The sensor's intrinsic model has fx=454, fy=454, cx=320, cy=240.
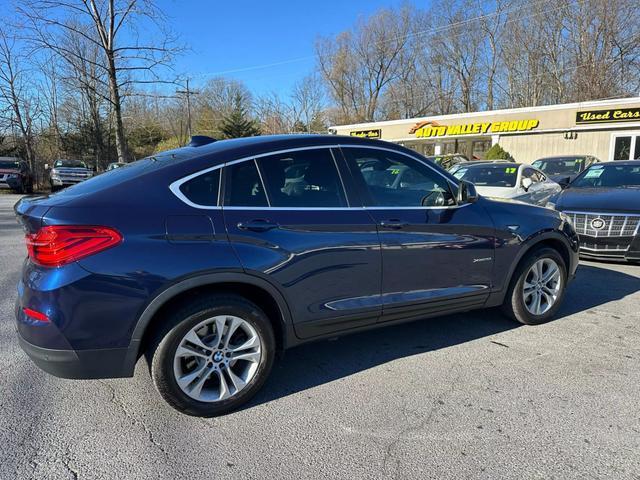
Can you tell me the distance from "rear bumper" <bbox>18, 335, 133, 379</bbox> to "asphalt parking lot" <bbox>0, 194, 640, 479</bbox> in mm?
394

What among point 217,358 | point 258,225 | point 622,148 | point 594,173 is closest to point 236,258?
point 258,225

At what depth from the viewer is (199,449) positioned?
2.54 m

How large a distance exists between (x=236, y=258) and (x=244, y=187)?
1.57ft

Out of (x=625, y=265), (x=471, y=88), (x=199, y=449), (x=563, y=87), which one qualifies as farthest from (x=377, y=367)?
(x=471, y=88)

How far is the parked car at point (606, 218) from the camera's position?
630cm

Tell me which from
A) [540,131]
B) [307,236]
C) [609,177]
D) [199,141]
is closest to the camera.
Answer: [307,236]

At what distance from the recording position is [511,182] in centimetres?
972

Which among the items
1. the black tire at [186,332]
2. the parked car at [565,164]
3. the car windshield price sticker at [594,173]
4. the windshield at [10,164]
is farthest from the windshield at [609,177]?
the windshield at [10,164]

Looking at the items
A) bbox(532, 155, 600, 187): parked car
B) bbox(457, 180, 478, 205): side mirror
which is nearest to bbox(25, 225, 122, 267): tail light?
bbox(457, 180, 478, 205): side mirror

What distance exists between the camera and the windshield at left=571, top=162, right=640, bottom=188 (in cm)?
789

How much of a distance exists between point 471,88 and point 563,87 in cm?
944

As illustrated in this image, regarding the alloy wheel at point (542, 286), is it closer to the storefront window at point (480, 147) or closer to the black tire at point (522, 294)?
the black tire at point (522, 294)

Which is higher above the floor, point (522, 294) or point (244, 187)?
point (244, 187)

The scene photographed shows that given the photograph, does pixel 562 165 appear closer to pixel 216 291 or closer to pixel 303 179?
pixel 303 179
